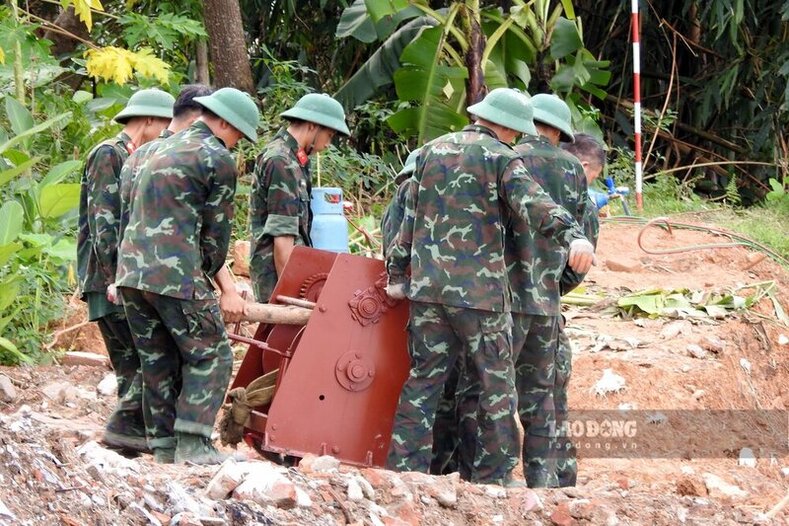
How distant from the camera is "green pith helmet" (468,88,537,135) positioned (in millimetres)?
5680

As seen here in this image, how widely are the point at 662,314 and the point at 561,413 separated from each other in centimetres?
256

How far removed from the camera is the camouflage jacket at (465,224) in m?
5.54

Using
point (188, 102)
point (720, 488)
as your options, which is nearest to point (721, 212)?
point (720, 488)

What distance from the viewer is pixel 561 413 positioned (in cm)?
637

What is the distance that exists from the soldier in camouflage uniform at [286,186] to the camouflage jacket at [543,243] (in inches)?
41.2

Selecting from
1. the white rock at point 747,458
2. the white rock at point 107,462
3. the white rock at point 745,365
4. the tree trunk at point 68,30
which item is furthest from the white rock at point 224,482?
the tree trunk at point 68,30

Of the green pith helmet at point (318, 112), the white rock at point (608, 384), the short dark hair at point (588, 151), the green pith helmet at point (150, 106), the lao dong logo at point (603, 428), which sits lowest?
the lao dong logo at point (603, 428)

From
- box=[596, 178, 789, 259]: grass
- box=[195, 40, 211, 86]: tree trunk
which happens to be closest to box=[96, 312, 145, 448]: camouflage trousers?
box=[195, 40, 211, 86]: tree trunk

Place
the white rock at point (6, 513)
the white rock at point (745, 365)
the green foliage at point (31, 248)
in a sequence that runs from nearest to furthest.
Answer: the white rock at point (6, 513) → the green foliage at point (31, 248) → the white rock at point (745, 365)

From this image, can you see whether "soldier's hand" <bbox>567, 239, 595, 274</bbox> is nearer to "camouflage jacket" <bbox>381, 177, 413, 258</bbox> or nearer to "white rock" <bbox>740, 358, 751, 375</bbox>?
"camouflage jacket" <bbox>381, 177, 413, 258</bbox>

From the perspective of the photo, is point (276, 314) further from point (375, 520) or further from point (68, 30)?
point (68, 30)

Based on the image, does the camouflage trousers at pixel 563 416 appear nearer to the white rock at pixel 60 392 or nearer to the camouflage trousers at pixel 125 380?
the camouflage trousers at pixel 125 380

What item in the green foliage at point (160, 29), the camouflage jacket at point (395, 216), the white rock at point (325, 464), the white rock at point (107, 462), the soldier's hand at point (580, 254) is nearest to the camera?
the white rock at point (107, 462)

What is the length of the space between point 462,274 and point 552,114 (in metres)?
1.04
